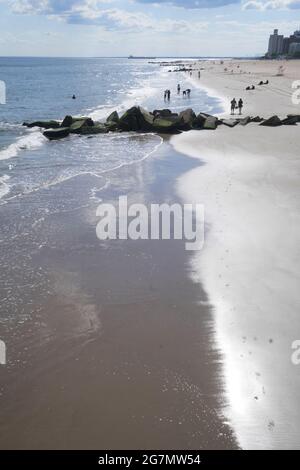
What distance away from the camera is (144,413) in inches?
244

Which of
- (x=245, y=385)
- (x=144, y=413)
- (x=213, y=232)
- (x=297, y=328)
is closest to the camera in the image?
(x=144, y=413)

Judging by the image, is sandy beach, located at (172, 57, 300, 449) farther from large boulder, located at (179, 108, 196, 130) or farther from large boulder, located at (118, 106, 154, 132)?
→ large boulder, located at (118, 106, 154, 132)

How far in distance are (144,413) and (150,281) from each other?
13.0 ft

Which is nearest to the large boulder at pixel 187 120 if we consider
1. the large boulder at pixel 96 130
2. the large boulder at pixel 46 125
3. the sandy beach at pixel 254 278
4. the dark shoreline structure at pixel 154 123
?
the dark shoreline structure at pixel 154 123

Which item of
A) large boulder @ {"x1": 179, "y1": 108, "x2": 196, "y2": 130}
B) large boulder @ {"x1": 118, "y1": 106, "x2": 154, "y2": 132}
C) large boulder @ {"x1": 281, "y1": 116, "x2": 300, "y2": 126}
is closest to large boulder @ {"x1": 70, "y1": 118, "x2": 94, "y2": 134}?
large boulder @ {"x1": 118, "y1": 106, "x2": 154, "y2": 132}

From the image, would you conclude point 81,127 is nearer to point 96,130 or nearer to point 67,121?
point 96,130

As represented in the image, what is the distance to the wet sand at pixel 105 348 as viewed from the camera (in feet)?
19.6

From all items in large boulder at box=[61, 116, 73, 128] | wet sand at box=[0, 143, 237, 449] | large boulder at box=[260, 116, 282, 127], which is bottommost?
wet sand at box=[0, 143, 237, 449]

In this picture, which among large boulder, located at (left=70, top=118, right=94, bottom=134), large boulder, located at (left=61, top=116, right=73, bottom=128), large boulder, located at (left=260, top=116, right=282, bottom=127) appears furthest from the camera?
large boulder, located at (left=61, top=116, right=73, bottom=128)

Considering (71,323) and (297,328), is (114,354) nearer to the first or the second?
(71,323)

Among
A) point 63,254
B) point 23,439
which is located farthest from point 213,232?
point 23,439

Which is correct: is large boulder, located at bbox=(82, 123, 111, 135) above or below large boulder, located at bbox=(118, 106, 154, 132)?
below

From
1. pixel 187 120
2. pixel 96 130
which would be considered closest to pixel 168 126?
pixel 187 120

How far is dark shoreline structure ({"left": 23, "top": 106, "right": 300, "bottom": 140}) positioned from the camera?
31.0 meters
